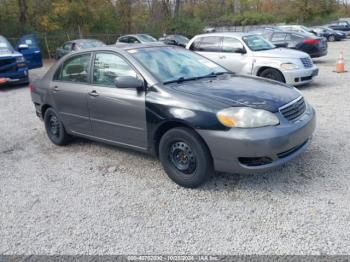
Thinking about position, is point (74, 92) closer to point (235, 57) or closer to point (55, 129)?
point (55, 129)

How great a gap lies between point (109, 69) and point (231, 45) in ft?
19.5

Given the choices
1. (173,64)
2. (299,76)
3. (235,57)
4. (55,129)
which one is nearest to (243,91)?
(173,64)

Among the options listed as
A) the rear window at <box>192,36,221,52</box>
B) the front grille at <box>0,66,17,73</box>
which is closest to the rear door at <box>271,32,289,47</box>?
the rear window at <box>192,36,221,52</box>

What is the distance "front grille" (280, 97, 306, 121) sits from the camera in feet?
13.2

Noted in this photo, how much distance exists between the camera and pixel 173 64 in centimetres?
491

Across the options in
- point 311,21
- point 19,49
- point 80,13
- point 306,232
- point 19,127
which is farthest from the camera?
point 311,21

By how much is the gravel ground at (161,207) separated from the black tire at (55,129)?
363 mm

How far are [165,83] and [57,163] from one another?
6.82ft

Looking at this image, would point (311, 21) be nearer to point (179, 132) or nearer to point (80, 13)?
point (80, 13)

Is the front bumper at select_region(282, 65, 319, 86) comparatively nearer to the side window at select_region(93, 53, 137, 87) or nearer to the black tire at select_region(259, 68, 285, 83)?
the black tire at select_region(259, 68, 285, 83)

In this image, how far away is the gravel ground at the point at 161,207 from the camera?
325cm

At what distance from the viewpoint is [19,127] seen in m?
7.42

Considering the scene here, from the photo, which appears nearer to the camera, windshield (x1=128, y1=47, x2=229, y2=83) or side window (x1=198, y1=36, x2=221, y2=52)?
windshield (x1=128, y1=47, x2=229, y2=83)

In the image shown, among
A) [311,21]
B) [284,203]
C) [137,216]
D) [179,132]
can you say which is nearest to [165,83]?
[179,132]
